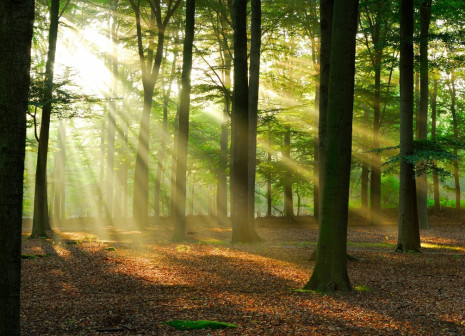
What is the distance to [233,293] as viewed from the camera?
761 cm

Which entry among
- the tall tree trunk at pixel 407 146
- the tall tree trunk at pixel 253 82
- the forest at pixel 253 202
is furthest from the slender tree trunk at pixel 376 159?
the tall tree trunk at pixel 407 146

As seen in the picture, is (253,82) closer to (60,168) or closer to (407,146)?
(407,146)

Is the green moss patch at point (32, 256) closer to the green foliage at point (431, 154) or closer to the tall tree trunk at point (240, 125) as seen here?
the tall tree trunk at point (240, 125)

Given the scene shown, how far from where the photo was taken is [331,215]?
7879 millimetres

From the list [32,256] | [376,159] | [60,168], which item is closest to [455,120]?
[376,159]

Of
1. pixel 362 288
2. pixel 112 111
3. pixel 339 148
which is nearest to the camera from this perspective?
pixel 339 148

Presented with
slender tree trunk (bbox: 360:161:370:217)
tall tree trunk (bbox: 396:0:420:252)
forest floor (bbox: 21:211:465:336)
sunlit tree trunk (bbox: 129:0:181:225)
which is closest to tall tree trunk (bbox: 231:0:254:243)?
forest floor (bbox: 21:211:465:336)

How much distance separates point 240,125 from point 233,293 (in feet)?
29.1

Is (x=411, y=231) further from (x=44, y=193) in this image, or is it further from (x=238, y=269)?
(x=44, y=193)

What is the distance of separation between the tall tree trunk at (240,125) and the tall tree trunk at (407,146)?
5.36 metres

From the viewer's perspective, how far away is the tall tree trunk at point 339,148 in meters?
7.80

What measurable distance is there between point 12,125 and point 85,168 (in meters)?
47.6

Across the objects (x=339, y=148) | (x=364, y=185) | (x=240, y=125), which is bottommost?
(x=364, y=185)

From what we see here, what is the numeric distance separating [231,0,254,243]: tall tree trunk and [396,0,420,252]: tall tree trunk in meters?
5.36
